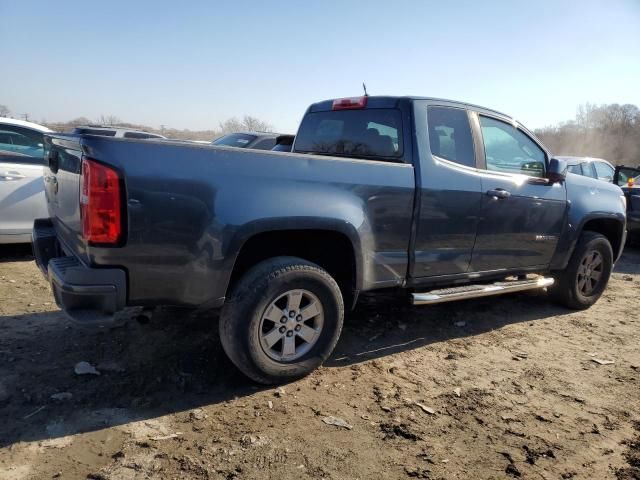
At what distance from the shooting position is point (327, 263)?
11.9 ft

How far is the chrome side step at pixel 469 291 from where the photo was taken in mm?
3768

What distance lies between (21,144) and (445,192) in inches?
204

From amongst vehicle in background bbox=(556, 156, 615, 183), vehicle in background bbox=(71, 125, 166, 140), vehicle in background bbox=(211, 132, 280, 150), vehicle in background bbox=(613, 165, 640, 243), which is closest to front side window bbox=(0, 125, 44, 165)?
vehicle in background bbox=(71, 125, 166, 140)

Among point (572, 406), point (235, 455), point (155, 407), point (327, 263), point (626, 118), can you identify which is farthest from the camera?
point (626, 118)

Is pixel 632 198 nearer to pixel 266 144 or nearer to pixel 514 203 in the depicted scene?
pixel 514 203

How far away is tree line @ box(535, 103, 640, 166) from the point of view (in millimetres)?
52250

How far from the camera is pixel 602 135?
57375 millimetres

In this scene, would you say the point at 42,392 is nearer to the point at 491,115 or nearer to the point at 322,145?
the point at 322,145

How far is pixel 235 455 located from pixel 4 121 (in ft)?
18.0

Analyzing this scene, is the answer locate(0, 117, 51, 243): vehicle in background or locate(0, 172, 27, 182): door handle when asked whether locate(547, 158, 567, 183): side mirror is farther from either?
locate(0, 172, 27, 182): door handle

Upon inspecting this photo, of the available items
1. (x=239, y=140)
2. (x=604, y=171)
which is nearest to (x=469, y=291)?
(x=239, y=140)

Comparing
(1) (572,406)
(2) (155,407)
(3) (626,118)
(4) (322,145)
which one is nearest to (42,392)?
(2) (155,407)

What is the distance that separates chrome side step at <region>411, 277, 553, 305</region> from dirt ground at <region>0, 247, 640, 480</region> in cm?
44

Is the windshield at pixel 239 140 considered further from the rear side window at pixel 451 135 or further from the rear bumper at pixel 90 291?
the rear bumper at pixel 90 291
